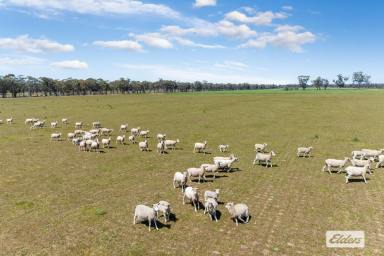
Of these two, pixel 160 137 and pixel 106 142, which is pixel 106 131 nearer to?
pixel 160 137

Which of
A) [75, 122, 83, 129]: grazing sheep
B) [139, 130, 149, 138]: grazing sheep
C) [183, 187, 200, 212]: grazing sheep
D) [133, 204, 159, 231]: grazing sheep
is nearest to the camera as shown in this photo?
[133, 204, 159, 231]: grazing sheep

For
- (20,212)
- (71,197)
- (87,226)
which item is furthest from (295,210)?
(20,212)

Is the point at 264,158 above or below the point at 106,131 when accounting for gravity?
below

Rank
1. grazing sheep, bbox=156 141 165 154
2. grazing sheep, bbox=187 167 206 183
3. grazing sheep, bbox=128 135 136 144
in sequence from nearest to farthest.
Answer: grazing sheep, bbox=187 167 206 183 < grazing sheep, bbox=156 141 165 154 < grazing sheep, bbox=128 135 136 144

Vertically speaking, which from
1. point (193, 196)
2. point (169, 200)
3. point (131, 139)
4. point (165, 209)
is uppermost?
point (131, 139)

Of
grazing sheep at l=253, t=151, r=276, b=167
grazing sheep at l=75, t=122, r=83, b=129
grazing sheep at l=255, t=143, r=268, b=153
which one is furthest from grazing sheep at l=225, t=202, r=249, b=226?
grazing sheep at l=75, t=122, r=83, b=129

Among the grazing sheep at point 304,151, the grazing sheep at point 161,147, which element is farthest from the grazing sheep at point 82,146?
the grazing sheep at point 304,151

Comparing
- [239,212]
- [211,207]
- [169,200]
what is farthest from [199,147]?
[239,212]

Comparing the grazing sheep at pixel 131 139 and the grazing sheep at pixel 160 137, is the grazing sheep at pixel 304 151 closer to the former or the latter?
the grazing sheep at pixel 160 137

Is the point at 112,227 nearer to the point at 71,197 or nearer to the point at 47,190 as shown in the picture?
the point at 71,197

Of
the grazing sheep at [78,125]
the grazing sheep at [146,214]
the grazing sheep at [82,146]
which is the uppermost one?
the grazing sheep at [78,125]

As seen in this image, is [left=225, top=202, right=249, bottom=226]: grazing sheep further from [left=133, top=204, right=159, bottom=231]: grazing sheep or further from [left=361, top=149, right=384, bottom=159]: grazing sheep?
[left=361, top=149, right=384, bottom=159]: grazing sheep

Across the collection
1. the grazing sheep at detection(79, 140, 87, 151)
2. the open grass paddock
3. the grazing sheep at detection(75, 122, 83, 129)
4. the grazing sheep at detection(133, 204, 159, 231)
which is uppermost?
the grazing sheep at detection(75, 122, 83, 129)
